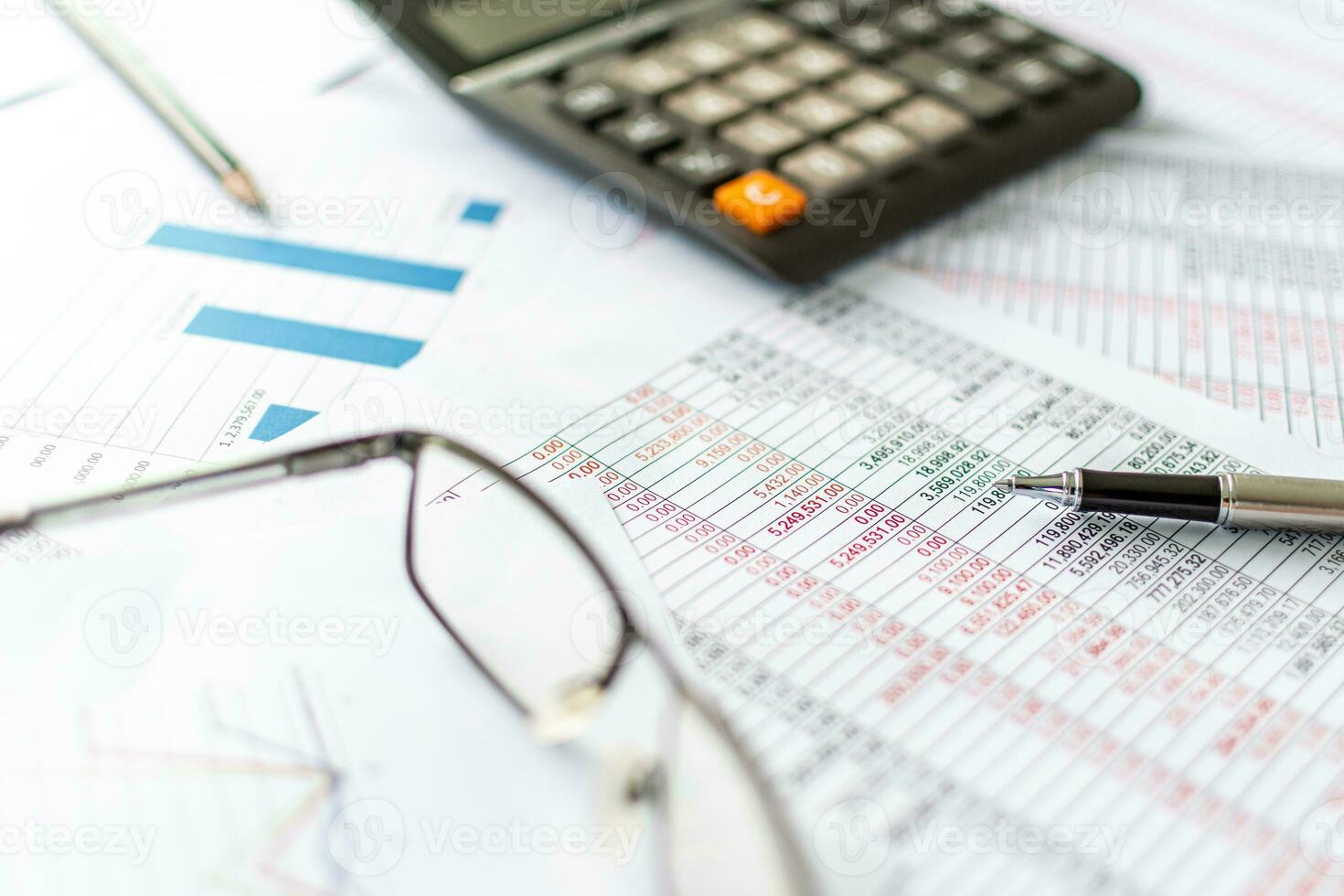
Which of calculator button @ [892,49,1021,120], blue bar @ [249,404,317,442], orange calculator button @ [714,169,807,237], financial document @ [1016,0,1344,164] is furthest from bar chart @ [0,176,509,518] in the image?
financial document @ [1016,0,1344,164]

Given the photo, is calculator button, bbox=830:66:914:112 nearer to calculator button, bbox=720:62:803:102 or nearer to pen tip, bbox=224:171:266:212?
calculator button, bbox=720:62:803:102

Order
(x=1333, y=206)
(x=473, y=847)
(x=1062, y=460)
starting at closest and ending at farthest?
(x=473, y=847), (x=1062, y=460), (x=1333, y=206)

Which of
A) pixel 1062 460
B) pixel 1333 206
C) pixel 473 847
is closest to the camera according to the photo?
pixel 473 847

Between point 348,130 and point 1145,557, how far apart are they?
1.40 feet

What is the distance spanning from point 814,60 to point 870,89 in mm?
36

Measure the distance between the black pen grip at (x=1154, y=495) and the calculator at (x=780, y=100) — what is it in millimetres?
154

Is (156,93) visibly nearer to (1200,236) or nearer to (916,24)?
(916,24)

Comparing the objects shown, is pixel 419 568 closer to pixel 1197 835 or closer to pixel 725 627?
pixel 725 627

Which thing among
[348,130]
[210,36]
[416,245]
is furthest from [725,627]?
[210,36]

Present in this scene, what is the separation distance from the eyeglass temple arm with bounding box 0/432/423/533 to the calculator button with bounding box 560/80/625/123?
0.76ft

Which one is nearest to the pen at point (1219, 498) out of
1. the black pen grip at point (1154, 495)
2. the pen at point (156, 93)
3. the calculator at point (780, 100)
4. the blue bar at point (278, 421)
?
the black pen grip at point (1154, 495)

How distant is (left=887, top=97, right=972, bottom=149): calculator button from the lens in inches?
19.9

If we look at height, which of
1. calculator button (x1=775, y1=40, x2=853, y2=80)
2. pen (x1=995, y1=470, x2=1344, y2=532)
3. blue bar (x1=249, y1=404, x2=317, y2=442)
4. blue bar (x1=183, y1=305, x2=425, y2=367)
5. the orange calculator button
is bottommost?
pen (x1=995, y1=470, x2=1344, y2=532)

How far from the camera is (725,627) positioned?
325 millimetres
